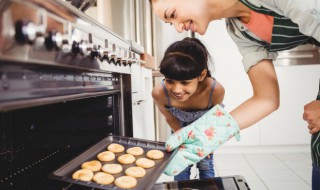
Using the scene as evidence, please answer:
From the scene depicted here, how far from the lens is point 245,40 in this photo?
1.17 m

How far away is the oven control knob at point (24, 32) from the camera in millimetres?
438

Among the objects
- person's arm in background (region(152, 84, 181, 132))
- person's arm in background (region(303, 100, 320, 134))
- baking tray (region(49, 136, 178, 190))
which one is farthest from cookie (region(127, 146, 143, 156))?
person's arm in background (region(152, 84, 181, 132))

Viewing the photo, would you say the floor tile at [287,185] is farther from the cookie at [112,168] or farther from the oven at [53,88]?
the cookie at [112,168]

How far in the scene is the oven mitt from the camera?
1.02 m

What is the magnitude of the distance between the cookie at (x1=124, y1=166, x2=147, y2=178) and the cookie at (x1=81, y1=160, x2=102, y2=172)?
9 centimetres

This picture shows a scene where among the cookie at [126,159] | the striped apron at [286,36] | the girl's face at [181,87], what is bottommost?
the cookie at [126,159]

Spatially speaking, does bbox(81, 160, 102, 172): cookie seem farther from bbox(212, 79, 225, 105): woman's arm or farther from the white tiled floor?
the white tiled floor

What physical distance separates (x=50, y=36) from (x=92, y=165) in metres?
0.49

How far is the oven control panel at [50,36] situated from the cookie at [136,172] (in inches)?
13.5

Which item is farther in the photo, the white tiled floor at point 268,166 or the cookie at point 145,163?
the white tiled floor at point 268,166

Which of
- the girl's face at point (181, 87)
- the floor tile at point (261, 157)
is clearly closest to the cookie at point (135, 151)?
the girl's face at point (181, 87)

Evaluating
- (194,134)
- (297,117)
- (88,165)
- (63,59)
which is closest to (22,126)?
(88,165)

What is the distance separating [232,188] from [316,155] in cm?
33

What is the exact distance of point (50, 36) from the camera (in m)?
0.52
